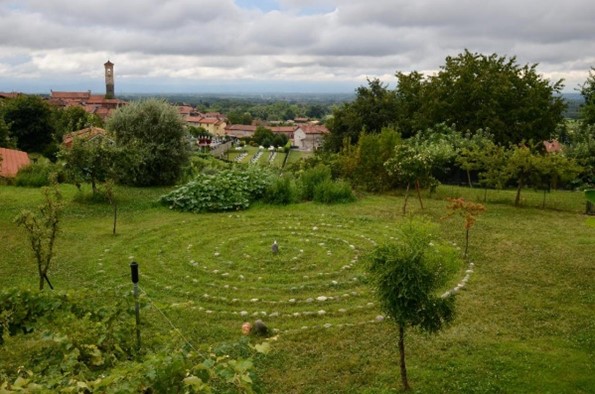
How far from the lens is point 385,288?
6602 millimetres

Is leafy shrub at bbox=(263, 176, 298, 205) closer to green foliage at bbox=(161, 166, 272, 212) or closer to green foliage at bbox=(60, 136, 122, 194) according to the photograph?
green foliage at bbox=(161, 166, 272, 212)

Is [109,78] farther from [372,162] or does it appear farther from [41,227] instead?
[41,227]

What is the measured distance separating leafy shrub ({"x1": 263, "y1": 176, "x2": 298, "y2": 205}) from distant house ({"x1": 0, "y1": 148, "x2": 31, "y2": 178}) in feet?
41.1

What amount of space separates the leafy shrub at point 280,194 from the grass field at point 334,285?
2.01ft

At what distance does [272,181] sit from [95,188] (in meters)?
6.45

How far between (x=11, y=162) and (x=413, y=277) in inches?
1013

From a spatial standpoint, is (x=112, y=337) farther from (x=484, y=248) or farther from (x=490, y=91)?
(x=490, y=91)

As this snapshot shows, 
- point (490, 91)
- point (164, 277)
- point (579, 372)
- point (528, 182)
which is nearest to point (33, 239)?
point (164, 277)

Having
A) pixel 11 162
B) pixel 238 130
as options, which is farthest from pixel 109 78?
pixel 11 162

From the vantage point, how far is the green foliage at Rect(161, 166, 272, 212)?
1766 cm

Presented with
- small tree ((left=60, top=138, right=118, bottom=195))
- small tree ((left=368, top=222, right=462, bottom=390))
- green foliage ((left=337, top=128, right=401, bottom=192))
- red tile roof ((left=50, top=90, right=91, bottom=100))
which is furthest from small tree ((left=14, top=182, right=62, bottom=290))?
red tile roof ((left=50, top=90, right=91, bottom=100))

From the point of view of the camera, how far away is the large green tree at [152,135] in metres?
21.4

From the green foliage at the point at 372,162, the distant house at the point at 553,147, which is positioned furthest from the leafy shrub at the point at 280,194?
the distant house at the point at 553,147

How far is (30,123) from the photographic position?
44.0 meters
